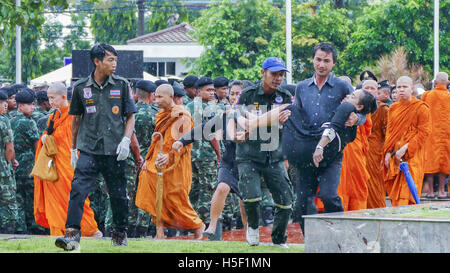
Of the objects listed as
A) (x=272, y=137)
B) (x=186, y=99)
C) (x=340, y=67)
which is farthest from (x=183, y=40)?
(x=272, y=137)

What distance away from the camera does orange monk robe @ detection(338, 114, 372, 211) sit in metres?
12.3

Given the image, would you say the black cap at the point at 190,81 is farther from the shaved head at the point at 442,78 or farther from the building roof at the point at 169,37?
the building roof at the point at 169,37

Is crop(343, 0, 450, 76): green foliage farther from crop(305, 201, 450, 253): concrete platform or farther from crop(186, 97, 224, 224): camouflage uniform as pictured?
crop(305, 201, 450, 253): concrete platform

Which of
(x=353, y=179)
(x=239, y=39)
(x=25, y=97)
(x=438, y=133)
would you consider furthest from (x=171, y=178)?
(x=239, y=39)

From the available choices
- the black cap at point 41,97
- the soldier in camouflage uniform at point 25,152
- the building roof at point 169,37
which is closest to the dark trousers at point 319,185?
the soldier in camouflage uniform at point 25,152

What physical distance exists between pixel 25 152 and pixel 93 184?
472 cm

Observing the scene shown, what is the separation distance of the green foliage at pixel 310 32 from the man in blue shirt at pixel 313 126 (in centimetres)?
2924

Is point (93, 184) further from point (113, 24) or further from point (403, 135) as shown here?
point (113, 24)

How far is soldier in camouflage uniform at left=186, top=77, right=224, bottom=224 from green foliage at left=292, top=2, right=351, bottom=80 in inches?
988

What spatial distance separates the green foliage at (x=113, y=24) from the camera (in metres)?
59.8

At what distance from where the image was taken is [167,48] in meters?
54.0

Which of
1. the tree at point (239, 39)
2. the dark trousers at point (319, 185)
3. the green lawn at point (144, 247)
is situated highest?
the tree at point (239, 39)
